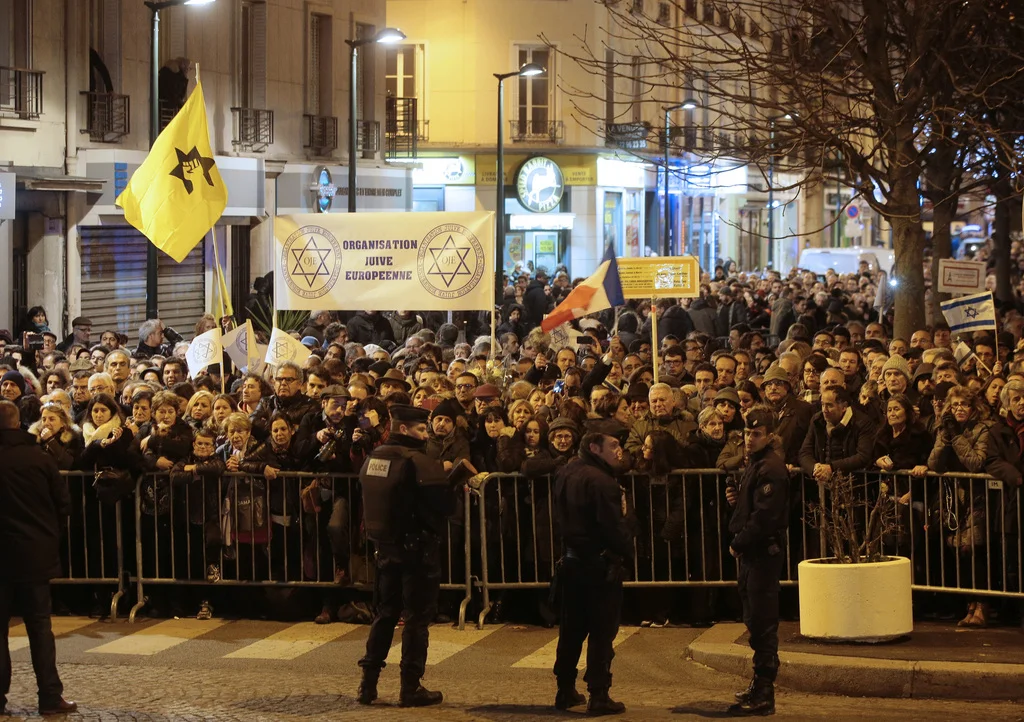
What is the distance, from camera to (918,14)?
18.2 metres

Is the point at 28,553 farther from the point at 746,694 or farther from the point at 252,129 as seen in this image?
the point at 252,129

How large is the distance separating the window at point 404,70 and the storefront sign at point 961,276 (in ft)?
106

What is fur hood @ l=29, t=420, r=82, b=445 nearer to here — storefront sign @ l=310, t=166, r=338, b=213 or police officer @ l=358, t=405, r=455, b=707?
police officer @ l=358, t=405, r=455, b=707

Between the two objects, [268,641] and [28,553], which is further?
[268,641]

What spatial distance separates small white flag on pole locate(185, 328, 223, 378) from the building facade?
8265 mm

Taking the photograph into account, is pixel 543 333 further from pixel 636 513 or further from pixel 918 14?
pixel 636 513

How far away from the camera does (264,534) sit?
38.8 ft

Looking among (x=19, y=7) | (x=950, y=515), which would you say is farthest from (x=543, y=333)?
(x=19, y=7)

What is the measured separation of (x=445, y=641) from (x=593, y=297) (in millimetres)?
6375

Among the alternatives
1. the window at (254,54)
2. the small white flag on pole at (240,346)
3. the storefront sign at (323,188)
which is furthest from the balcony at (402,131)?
the small white flag on pole at (240,346)

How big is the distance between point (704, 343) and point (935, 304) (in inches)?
337

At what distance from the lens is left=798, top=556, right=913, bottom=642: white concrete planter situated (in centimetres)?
1003

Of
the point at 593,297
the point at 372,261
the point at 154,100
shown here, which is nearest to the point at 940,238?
the point at 593,297

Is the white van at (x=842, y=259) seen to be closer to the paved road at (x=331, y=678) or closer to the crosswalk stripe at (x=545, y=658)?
the crosswalk stripe at (x=545, y=658)
